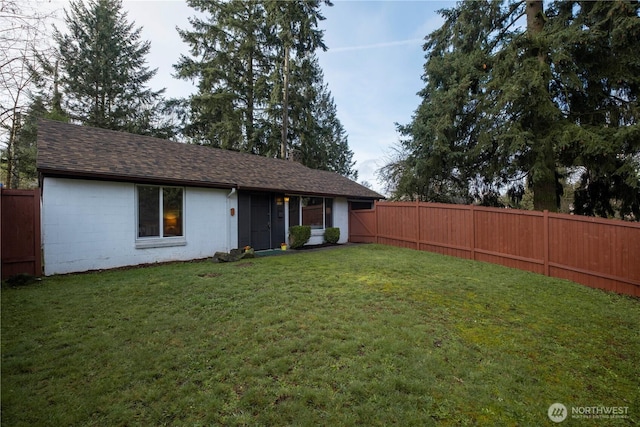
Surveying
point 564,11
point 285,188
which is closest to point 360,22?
point 564,11

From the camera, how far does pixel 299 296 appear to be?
15.4 ft

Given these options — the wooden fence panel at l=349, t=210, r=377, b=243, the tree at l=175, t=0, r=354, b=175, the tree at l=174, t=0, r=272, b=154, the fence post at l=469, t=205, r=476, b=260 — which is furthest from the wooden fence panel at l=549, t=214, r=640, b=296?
the tree at l=174, t=0, r=272, b=154

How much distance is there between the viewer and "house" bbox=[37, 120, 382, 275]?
20.8ft

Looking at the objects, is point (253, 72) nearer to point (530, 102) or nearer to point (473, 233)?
point (530, 102)

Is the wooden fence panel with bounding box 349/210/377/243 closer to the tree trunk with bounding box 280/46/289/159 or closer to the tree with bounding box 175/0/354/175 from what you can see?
the tree trunk with bounding box 280/46/289/159

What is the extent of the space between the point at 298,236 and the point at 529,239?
7.05 metres

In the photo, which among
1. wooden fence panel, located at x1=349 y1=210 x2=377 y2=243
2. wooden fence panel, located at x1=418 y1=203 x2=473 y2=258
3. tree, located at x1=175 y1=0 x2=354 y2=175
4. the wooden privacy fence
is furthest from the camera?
tree, located at x1=175 y1=0 x2=354 y2=175

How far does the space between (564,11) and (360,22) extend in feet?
24.1

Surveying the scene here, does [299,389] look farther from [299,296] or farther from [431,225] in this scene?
[431,225]

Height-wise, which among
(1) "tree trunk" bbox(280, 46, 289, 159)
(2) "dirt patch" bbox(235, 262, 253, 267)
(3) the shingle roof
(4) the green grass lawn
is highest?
(1) "tree trunk" bbox(280, 46, 289, 159)

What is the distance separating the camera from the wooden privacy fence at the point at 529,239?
5.73 m

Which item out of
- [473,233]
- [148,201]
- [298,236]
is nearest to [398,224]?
[473,233]

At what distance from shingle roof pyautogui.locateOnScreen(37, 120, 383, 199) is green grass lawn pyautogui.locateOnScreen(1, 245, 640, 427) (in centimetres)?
277

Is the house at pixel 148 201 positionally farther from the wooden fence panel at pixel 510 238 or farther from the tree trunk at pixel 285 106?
the tree trunk at pixel 285 106
